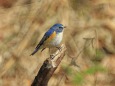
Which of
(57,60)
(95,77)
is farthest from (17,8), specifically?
(57,60)

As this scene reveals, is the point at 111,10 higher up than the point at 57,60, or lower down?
lower down

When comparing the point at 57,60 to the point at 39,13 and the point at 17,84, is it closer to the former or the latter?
the point at 17,84

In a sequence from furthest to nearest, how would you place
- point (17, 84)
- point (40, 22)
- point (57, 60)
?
1. point (40, 22)
2. point (17, 84)
3. point (57, 60)

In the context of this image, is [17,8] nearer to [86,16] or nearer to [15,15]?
[15,15]

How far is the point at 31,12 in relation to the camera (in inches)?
Answer: 352

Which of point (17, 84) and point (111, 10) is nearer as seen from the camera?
point (17, 84)

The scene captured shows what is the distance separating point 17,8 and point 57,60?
349cm

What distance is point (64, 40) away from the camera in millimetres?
8766

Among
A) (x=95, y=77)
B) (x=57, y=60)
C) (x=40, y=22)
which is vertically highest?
(x=57, y=60)

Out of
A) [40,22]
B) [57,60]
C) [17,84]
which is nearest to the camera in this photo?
[57,60]

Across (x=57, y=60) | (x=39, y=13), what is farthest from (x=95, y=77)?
(x=57, y=60)

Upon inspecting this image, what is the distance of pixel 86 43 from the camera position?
9.02m

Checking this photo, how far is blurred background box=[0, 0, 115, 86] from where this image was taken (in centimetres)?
851

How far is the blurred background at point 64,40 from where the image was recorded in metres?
8.51
